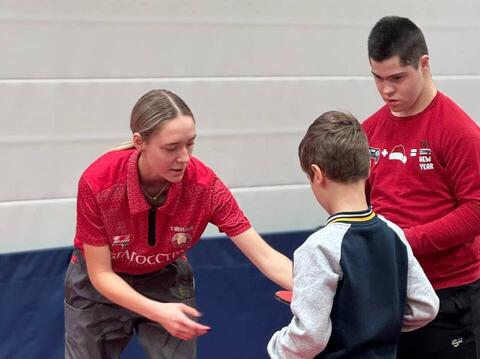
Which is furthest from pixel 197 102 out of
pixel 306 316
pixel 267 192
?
pixel 306 316

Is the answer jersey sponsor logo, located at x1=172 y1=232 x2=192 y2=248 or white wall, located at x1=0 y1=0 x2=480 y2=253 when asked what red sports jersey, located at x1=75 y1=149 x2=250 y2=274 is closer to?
jersey sponsor logo, located at x1=172 y1=232 x2=192 y2=248

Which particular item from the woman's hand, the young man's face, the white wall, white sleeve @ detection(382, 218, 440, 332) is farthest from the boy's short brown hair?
the white wall

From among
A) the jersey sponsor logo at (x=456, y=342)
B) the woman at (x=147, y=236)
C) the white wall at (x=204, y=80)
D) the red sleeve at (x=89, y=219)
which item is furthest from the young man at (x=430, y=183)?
the white wall at (x=204, y=80)

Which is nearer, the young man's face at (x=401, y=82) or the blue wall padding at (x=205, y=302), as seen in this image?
the young man's face at (x=401, y=82)

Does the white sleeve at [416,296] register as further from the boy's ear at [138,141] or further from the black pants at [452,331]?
the boy's ear at [138,141]

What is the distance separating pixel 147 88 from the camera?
8.40ft

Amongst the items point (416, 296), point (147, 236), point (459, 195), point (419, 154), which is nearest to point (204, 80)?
point (147, 236)

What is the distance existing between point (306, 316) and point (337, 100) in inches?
63.8

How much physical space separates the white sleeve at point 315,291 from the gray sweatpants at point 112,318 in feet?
2.21

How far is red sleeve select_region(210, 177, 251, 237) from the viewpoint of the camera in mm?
1916

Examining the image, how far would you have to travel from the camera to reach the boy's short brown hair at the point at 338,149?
1452 millimetres

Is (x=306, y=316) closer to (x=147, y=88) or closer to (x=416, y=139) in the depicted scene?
(x=416, y=139)

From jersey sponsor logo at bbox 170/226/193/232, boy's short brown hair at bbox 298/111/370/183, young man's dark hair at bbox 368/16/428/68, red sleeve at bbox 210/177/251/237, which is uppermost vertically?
young man's dark hair at bbox 368/16/428/68

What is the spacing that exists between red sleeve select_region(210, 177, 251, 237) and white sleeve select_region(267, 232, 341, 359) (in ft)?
1.72
